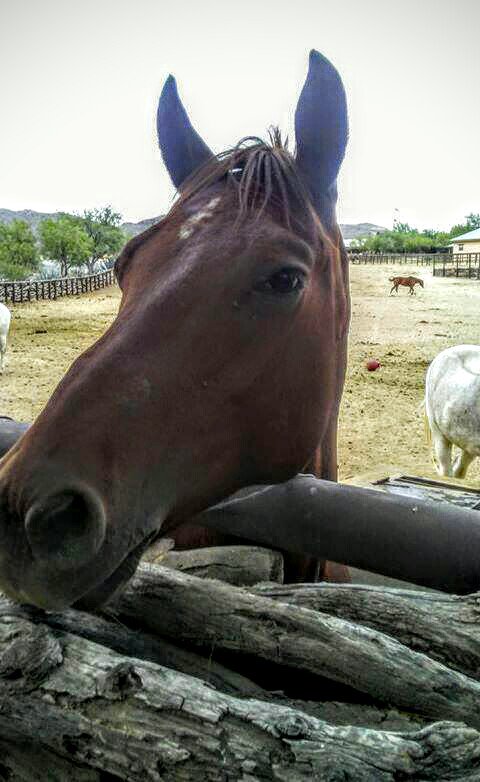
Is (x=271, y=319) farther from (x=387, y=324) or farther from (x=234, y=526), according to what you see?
(x=387, y=324)

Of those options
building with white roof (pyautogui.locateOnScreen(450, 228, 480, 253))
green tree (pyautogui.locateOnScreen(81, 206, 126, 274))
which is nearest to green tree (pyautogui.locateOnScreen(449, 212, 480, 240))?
building with white roof (pyautogui.locateOnScreen(450, 228, 480, 253))

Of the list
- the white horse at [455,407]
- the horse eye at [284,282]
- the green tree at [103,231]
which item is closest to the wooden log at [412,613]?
the horse eye at [284,282]

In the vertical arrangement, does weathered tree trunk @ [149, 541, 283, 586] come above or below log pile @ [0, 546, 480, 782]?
below

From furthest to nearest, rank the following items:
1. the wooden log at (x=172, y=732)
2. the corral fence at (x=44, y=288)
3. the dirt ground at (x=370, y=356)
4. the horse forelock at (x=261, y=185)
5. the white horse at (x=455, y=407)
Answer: the corral fence at (x=44, y=288) < the dirt ground at (x=370, y=356) < the white horse at (x=455, y=407) < the horse forelock at (x=261, y=185) < the wooden log at (x=172, y=732)

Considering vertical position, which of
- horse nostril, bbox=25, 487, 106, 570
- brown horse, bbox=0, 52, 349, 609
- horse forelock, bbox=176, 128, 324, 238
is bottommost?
horse nostril, bbox=25, 487, 106, 570

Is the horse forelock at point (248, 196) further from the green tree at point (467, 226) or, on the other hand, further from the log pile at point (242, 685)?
the green tree at point (467, 226)

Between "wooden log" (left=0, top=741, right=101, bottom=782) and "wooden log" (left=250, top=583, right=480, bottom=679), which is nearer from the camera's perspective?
"wooden log" (left=0, top=741, right=101, bottom=782)

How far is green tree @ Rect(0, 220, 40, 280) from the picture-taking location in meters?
40.5

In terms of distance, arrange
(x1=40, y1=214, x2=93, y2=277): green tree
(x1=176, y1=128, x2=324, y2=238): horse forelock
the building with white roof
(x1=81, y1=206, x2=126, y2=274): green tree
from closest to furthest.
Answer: (x1=176, y1=128, x2=324, y2=238): horse forelock → (x1=40, y1=214, x2=93, y2=277): green tree → (x1=81, y1=206, x2=126, y2=274): green tree → the building with white roof

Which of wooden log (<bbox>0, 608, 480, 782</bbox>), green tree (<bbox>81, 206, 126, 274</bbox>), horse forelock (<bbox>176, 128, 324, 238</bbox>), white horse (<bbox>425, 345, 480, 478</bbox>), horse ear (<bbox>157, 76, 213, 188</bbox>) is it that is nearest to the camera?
wooden log (<bbox>0, 608, 480, 782</bbox>)

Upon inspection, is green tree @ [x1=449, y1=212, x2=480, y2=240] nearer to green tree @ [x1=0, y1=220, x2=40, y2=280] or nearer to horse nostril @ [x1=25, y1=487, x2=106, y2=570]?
green tree @ [x1=0, y1=220, x2=40, y2=280]

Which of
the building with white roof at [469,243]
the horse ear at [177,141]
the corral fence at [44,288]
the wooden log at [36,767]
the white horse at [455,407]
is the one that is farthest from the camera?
the building with white roof at [469,243]

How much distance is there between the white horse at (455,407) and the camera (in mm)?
7508

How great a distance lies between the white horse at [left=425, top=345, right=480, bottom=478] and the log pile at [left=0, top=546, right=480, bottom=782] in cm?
661
